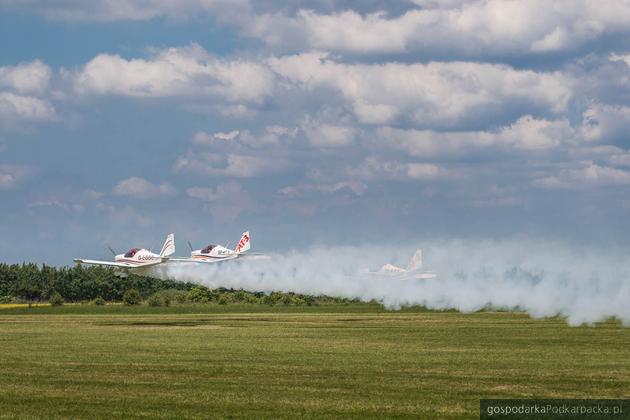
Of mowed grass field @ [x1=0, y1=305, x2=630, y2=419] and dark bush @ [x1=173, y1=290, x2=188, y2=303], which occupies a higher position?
dark bush @ [x1=173, y1=290, x2=188, y2=303]

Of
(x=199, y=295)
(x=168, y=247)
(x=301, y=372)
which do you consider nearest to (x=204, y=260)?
(x=168, y=247)

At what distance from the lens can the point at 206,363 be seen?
43625 millimetres

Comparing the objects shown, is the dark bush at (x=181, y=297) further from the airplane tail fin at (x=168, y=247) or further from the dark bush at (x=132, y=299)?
the airplane tail fin at (x=168, y=247)

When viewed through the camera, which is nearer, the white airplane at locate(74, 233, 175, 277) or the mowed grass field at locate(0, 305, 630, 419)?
the mowed grass field at locate(0, 305, 630, 419)

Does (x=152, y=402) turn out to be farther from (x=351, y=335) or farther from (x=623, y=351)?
(x=351, y=335)

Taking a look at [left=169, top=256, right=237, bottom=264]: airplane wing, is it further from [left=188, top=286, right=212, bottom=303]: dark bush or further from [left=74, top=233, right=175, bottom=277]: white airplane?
[left=188, top=286, right=212, bottom=303]: dark bush

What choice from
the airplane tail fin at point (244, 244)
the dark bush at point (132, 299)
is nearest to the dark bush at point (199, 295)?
the dark bush at point (132, 299)

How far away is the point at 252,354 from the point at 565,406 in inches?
848

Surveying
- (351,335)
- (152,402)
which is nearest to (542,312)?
(351,335)

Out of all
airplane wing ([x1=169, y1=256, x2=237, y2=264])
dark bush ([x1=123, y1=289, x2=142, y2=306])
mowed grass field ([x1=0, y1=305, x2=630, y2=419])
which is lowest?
mowed grass field ([x1=0, y1=305, x2=630, y2=419])

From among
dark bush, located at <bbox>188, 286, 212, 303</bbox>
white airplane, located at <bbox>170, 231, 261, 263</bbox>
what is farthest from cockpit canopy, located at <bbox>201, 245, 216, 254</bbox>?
dark bush, located at <bbox>188, 286, 212, 303</bbox>

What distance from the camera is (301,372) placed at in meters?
39.8

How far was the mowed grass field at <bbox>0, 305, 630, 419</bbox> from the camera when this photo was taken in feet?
99.5

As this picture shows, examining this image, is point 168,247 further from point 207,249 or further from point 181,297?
point 181,297
